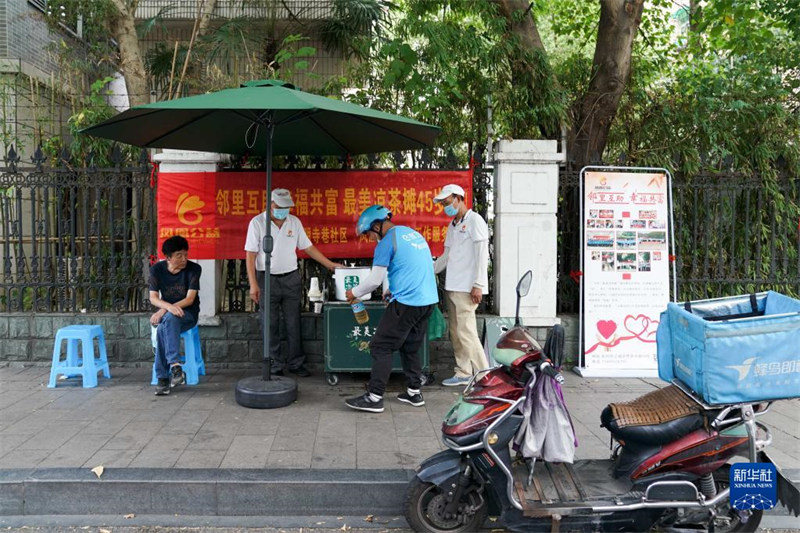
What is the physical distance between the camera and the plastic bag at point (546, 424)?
358 cm

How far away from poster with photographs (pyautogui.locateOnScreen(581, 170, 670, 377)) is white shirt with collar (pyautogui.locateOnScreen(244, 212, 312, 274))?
3036 millimetres

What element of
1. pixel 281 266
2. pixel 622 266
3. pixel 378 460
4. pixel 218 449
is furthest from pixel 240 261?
pixel 622 266

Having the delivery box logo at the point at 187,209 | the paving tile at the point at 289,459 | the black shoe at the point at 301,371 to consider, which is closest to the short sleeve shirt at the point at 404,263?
the paving tile at the point at 289,459

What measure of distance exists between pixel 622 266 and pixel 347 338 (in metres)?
3.03

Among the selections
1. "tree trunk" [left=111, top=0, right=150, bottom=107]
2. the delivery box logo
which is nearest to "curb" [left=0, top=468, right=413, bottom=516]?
the delivery box logo

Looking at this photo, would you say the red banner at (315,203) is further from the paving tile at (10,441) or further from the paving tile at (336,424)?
the paving tile at (10,441)

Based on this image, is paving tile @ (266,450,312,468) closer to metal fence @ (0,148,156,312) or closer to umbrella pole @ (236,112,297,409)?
umbrella pole @ (236,112,297,409)

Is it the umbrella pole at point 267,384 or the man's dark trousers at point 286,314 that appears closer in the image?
the umbrella pole at point 267,384

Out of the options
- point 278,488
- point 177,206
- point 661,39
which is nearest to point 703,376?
point 278,488

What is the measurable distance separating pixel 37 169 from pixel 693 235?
7.27m

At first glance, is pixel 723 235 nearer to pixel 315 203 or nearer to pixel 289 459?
pixel 315 203

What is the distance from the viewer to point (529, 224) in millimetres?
6914

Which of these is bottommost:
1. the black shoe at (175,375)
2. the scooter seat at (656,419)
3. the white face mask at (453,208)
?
the black shoe at (175,375)

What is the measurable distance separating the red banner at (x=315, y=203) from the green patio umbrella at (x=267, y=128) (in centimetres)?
39
